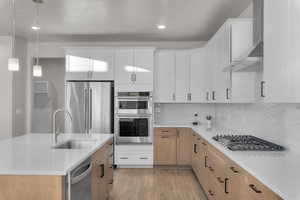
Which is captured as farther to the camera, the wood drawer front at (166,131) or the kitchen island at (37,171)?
the wood drawer front at (166,131)

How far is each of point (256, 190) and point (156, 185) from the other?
2.59 meters

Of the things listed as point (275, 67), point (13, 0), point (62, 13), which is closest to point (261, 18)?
point (275, 67)

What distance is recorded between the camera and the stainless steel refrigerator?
4.89 metres

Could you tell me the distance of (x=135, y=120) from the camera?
4.98 metres

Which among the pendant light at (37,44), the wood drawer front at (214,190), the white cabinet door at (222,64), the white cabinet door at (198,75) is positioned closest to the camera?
the wood drawer front at (214,190)

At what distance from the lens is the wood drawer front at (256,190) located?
1.41 m

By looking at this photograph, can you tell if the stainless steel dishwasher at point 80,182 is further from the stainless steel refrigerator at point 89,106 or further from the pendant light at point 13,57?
the stainless steel refrigerator at point 89,106

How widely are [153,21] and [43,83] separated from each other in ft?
12.0

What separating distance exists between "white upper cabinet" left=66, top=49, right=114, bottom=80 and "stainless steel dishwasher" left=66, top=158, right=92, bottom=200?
3.00 metres

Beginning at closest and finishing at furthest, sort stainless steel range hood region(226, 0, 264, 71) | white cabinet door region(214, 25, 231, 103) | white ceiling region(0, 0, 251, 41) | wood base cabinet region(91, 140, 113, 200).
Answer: stainless steel range hood region(226, 0, 264, 71), wood base cabinet region(91, 140, 113, 200), white cabinet door region(214, 25, 231, 103), white ceiling region(0, 0, 251, 41)

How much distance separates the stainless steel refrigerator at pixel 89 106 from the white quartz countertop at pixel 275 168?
2.89m

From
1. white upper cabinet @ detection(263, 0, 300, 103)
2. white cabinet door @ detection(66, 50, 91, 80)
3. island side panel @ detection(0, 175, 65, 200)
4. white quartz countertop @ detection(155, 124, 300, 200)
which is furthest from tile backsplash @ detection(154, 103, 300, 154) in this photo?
island side panel @ detection(0, 175, 65, 200)

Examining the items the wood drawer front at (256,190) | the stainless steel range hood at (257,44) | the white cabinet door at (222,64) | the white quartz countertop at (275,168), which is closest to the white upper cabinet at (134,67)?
the white cabinet door at (222,64)

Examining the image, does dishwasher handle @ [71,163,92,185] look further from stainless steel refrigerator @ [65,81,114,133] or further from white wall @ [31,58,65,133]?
white wall @ [31,58,65,133]
